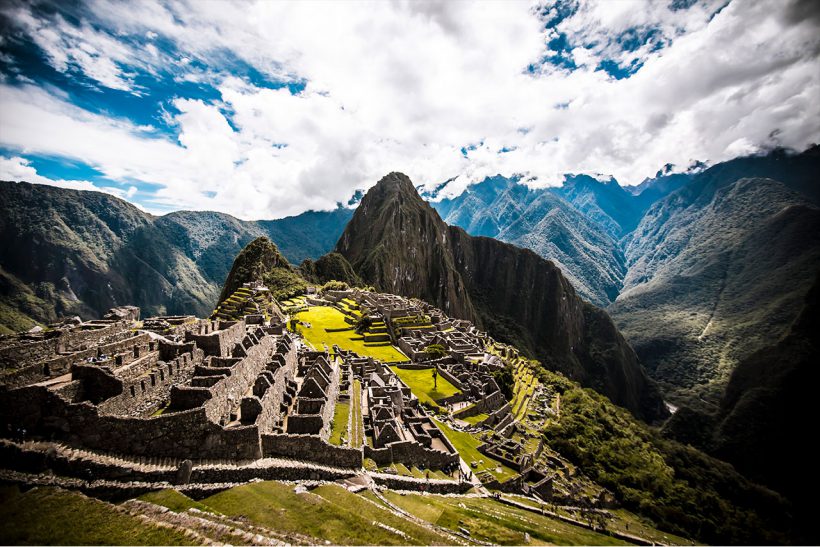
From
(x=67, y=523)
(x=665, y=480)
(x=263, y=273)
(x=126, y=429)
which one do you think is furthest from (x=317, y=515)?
(x=263, y=273)

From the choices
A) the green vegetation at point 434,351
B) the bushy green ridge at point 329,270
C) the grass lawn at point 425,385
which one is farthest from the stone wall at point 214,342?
the bushy green ridge at point 329,270

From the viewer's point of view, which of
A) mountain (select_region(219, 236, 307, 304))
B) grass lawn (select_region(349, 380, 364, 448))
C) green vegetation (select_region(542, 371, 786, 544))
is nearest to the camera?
grass lawn (select_region(349, 380, 364, 448))

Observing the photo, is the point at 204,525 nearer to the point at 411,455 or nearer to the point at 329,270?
the point at 411,455

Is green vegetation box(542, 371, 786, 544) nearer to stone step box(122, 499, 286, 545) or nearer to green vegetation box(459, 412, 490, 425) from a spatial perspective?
green vegetation box(459, 412, 490, 425)

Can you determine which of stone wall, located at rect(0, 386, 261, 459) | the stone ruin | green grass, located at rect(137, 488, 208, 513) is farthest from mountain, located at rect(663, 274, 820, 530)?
green grass, located at rect(137, 488, 208, 513)

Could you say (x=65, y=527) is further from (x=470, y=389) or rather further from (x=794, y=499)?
(x=794, y=499)

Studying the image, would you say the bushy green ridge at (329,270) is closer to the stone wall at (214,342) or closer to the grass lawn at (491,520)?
the stone wall at (214,342)
